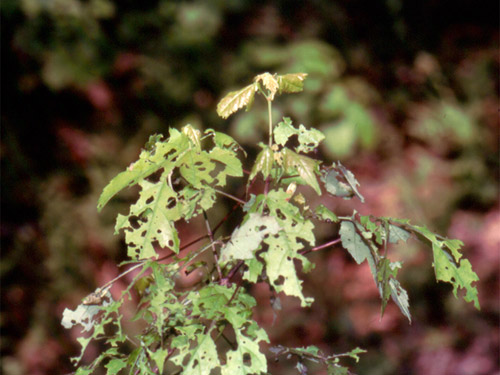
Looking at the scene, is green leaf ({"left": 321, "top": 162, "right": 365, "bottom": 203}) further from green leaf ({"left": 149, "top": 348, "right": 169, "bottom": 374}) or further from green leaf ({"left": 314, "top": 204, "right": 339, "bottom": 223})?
green leaf ({"left": 149, "top": 348, "right": 169, "bottom": 374})

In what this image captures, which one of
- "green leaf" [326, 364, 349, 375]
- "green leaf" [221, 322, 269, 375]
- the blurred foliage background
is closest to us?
"green leaf" [221, 322, 269, 375]

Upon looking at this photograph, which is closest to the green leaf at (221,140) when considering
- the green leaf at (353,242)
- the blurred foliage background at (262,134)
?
the green leaf at (353,242)

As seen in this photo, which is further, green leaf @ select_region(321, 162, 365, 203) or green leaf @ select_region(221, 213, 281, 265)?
green leaf @ select_region(321, 162, 365, 203)

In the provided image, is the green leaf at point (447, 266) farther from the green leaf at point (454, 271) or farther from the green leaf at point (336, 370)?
the green leaf at point (336, 370)

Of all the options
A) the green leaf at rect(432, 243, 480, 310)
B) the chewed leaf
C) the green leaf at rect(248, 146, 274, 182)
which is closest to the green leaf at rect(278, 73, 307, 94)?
the green leaf at rect(248, 146, 274, 182)

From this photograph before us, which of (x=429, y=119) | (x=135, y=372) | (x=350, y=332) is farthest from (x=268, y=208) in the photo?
(x=429, y=119)

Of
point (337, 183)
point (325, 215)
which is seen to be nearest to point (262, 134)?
point (337, 183)
